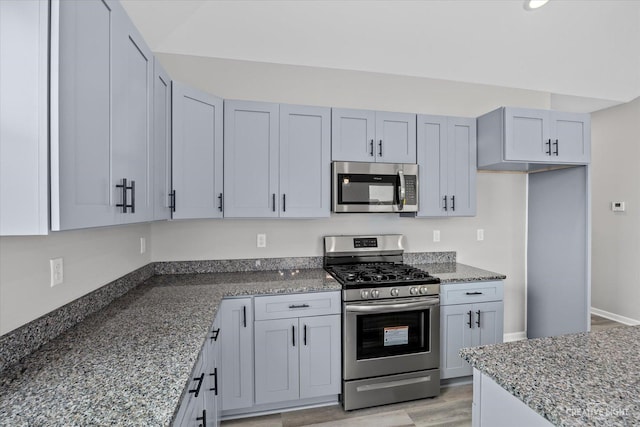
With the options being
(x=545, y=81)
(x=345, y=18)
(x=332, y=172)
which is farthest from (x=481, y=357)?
(x=545, y=81)

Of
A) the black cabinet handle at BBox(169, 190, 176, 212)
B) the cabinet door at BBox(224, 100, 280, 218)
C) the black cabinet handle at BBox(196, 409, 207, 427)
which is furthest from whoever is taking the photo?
the cabinet door at BBox(224, 100, 280, 218)

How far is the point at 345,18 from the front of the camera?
258 cm

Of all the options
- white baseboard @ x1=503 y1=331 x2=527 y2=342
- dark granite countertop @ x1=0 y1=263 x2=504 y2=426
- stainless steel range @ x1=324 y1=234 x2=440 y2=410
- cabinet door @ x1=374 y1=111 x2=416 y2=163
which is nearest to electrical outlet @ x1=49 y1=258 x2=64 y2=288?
dark granite countertop @ x1=0 y1=263 x2=504 y2=426

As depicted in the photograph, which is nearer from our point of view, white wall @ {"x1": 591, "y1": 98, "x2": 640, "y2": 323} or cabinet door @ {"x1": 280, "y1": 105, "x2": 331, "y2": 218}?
cabinet door @ {"x1": 280, "y1": 105, "x2": 331, "y2": 218}

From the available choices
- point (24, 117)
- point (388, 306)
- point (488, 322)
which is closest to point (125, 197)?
point (24, 117)

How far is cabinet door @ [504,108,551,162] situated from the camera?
266 centimetres

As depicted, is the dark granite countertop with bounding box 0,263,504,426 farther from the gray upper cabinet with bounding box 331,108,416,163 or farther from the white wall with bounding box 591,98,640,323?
the white wall with bounding box 591,98,640,323

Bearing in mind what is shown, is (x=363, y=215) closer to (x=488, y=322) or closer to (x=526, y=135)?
(x=488, y=322)

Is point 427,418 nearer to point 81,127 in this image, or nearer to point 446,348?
point 446,348

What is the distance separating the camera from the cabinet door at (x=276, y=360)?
224cm

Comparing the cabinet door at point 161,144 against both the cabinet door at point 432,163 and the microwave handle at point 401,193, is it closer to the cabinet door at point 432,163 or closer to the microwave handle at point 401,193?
the microwave handle at point 401,193

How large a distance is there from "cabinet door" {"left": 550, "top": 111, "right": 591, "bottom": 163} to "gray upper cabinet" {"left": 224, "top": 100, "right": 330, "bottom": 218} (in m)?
1.96

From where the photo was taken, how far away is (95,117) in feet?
3.54

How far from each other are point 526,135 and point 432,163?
786 millimetres
